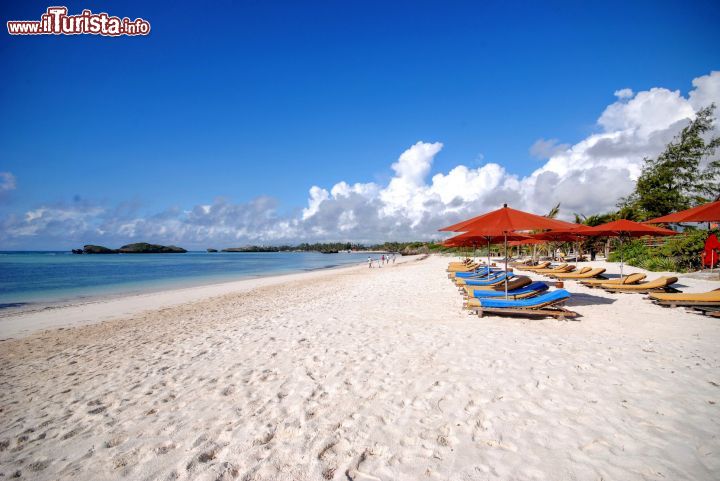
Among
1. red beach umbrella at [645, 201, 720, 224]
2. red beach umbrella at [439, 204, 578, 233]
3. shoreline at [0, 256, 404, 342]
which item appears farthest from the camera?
shoreline at [0, 256, 404, 342]

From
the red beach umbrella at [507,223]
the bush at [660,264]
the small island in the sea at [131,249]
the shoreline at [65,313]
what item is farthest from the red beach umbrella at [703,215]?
the small island in the sea at [131,249]

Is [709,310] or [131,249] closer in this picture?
[709,310]

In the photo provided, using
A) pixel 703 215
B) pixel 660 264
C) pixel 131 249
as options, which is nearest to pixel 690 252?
pixel 660 264

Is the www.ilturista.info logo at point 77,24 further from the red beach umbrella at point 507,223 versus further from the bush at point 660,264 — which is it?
the bush at point 660,264

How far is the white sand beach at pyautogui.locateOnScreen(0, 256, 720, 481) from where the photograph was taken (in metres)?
2.62

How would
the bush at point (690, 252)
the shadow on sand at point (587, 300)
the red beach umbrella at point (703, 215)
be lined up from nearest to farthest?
the red beach umbrella at point (703, 215) < the shadow on sand at point (587, 300) < the bush at point (690, 252)

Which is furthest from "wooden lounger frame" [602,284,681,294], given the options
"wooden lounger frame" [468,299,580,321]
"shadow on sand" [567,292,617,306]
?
"wooden lounger frame" [468,299,580,321]

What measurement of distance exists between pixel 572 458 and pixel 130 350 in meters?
7.25

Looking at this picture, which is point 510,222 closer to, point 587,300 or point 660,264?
point 587,300

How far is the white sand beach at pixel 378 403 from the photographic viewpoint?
2.62 metres

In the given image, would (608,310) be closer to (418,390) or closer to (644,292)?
(644,292)

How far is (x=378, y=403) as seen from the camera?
357cm

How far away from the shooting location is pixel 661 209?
26.3 metres

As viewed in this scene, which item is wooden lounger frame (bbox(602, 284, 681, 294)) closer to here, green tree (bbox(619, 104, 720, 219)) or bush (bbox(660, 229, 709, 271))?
bush (bbox(660, 229, 709, 271))
